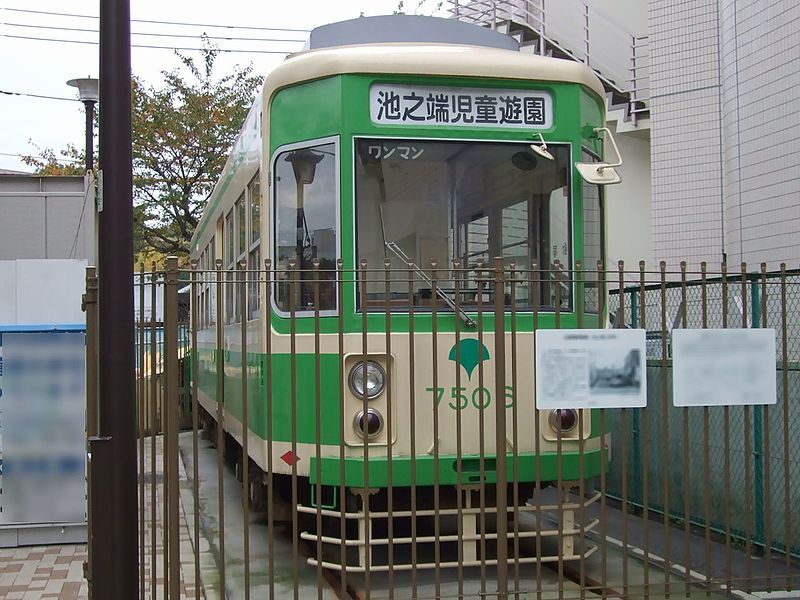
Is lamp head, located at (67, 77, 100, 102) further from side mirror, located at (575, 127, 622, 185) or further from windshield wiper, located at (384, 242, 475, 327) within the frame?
side mirror, located at (575, 127, 622, 185)

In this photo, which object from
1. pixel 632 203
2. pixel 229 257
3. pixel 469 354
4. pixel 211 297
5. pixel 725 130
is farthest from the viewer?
pixel 632 203

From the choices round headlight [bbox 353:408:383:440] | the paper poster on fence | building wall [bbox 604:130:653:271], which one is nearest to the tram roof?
the paper poster on fence

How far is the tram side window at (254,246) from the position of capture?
22.1 ft

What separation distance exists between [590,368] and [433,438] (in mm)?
1063

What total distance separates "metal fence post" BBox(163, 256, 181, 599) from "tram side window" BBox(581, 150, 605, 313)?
278 centimetres

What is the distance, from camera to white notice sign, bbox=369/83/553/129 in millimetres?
6266

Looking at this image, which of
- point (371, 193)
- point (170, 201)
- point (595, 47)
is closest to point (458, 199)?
point (371, 193)

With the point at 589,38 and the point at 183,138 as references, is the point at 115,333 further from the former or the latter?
the point at 183,138

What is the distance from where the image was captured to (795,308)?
7.51 metres

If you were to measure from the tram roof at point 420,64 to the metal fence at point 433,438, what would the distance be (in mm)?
1231

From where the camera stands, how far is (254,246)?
7.07m

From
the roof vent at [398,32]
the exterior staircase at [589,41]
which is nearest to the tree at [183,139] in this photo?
the exterior staircase at [589,41]

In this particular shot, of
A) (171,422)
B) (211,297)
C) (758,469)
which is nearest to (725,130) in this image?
(758,469)

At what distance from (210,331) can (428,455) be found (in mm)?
5051
